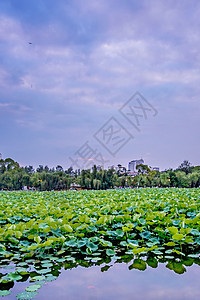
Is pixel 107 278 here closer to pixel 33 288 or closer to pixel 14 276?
pixel 33 288

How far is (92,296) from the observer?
6.01 ft

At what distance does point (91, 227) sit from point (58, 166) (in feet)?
Result: 70.5

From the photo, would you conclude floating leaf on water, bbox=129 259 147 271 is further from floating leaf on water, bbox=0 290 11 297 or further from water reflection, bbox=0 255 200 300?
floating leaf on water, bbox=0 290 11 297

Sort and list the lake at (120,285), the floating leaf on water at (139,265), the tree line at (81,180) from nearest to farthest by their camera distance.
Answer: the lake at (120,285) < the floating leaf on water at (139,265) < the tree line at (81,180)

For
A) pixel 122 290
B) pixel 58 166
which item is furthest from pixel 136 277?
pixel 58 166

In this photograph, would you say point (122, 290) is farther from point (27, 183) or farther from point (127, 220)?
point (27, 183)

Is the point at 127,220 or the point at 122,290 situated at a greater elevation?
the point at 127,220

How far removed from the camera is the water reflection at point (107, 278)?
186 cm

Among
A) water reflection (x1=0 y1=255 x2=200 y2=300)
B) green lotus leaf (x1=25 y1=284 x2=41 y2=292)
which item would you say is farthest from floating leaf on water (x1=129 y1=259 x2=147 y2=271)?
green lotus leaf (x1=25 y1=284 x2=41 y2=292)

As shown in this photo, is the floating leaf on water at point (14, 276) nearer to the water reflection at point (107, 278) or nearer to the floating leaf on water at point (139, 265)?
the water reflection at point (107, 278)

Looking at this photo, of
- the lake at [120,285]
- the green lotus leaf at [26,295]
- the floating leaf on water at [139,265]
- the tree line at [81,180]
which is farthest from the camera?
the tree line at [81,180]

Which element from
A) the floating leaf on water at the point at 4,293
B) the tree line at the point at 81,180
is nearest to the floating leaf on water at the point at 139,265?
the floating leaf on water at the point at 4,293

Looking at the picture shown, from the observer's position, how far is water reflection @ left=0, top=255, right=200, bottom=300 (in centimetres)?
186

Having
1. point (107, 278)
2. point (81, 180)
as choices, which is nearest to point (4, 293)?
point (107, 278)
